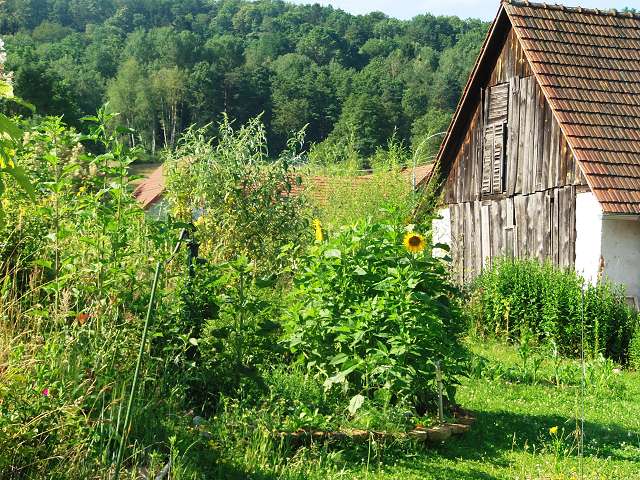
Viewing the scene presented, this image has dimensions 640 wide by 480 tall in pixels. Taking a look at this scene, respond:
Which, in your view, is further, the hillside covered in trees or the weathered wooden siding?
the hillside covered in trees

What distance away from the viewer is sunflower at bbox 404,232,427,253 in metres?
6.89

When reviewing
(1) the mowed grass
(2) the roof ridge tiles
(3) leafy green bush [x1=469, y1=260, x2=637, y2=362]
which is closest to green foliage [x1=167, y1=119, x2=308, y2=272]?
(1) the mowed grass

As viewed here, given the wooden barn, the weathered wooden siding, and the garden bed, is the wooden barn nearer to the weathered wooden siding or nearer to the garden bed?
the weathered wooden siding

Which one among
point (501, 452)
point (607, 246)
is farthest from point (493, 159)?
point (501, 452)

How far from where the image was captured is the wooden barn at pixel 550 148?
1605 centimetres

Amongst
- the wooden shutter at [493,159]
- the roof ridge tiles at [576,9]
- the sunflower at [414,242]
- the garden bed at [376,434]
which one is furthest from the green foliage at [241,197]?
the roof ridge tiles at [576,9]

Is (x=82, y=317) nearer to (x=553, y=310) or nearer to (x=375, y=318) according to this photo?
(x=375, y=318)

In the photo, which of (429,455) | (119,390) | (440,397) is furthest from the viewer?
(440,397)

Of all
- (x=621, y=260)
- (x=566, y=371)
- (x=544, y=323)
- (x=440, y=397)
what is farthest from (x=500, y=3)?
(x=440, y=397)

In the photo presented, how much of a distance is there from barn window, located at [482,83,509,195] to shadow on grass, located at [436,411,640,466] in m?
10.8

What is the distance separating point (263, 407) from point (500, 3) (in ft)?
46.6

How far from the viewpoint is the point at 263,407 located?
6129mm

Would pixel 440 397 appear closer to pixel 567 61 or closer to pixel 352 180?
pixel 567 61

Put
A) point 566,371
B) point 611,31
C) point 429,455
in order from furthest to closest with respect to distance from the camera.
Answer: point 611,31
point 566,371
point 429,455
